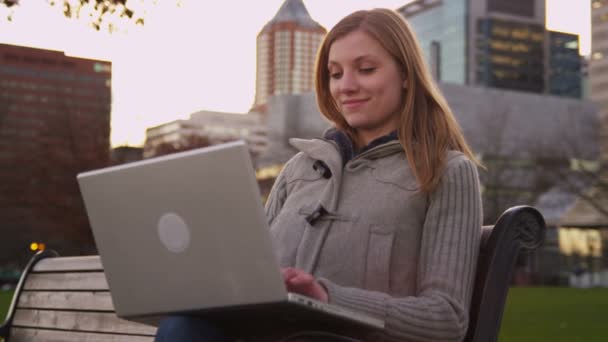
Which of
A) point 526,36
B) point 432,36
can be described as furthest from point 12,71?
point 526,36

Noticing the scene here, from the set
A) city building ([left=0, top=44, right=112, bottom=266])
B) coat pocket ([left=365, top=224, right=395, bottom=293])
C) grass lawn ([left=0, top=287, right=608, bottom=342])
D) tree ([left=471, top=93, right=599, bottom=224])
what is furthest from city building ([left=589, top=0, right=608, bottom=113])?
coat pocket ([left=365, top=224, right=395, bottom=293])

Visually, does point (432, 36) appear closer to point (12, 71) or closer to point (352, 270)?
point (12, 71)

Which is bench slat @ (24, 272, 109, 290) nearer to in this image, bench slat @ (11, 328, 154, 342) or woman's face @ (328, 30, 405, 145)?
bench slat @ (11, 328, 154, 342)

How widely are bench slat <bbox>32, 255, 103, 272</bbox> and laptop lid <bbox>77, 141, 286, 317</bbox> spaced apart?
2.00 m

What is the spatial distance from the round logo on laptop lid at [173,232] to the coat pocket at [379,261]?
28.1 inches

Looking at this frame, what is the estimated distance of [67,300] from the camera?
16.3 feet

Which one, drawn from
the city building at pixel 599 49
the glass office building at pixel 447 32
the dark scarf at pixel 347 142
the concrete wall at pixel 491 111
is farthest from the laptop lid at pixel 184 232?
the glass office building at pixel 447 32

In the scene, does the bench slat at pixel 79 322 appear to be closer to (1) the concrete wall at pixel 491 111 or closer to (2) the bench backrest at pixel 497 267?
(2) the bench backrest at pixel 497 267

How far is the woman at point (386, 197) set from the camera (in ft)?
8.96

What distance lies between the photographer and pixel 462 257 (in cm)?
281

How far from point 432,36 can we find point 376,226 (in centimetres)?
13841

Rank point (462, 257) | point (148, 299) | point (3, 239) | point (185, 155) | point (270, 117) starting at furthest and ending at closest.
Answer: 1. point (270, 117)
2. point (3, 239)
3. point (462, 257)
4. point (148, 299)
5. point (185, 155)

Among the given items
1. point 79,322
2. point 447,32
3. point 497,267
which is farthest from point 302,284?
point 447,32

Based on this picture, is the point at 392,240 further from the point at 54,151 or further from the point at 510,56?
the point at 510,56
